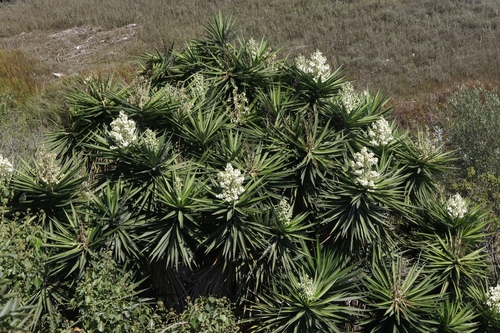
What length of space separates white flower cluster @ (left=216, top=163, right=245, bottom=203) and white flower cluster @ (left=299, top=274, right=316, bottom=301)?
3.07 ft

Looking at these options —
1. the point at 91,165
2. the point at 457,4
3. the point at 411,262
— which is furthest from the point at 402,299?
the point at 457,4

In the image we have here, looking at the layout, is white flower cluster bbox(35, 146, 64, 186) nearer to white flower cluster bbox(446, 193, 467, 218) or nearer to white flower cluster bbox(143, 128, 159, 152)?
white flower cluster bbox(143, 128, 159, 152)

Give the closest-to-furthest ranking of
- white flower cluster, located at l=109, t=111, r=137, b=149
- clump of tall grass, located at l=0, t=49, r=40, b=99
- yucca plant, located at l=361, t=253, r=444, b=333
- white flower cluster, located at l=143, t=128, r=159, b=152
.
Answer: white flower cluster, located at l=143, t=128, r=159, b=152, white flower cluster, located at l=109, t=111, r=137, b=149, yucca plant, located at l=361, t=253, r=444, b=333, clump of tall grass, located at l=0, t=49, r=40, b=99

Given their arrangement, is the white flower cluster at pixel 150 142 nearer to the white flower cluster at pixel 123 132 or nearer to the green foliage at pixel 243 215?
the green foliage at pixel 243 215

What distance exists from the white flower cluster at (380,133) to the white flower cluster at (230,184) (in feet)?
5.77

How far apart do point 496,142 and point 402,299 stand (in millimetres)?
6657

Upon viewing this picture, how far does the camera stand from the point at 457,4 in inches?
1102

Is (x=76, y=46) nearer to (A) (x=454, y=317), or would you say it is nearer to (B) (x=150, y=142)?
(B) (x=150, y=142)

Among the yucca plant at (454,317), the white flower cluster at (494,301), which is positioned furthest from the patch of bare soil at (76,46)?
the white flower cluster at (494,301)

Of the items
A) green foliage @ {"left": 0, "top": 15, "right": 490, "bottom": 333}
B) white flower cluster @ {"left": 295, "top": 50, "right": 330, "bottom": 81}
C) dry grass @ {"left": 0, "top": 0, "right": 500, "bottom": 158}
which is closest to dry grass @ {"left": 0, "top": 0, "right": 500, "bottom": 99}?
dry grass @ {"left": 0, "top": 0, "right": 500, "bottom": 158}

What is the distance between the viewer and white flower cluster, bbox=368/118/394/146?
621 cm

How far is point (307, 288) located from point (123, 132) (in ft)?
7.25

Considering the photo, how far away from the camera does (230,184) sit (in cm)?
519

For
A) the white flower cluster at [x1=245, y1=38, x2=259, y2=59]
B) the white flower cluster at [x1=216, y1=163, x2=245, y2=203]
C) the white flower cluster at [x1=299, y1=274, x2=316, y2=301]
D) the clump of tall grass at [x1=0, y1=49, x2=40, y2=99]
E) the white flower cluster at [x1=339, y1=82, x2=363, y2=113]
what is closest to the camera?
the white flower cluster at [x1=216, y1=163, x2=245, y2=203]
